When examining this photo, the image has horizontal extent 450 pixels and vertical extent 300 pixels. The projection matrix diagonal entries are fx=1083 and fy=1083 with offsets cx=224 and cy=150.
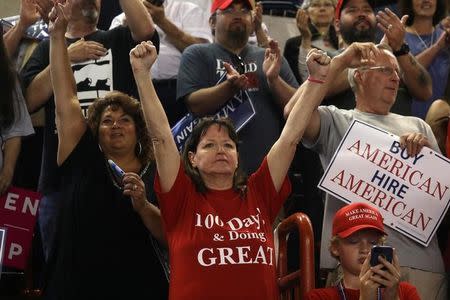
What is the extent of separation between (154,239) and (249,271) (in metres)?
0.87

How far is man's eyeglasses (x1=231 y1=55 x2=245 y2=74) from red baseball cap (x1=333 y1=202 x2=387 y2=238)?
181cm

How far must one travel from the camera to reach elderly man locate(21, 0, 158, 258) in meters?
6.38

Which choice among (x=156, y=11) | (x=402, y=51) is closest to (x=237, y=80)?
(x=402, y=51)

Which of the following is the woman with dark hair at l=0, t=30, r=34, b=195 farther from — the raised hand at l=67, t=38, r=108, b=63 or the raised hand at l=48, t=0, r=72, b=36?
the raised hand at l=48, t=0, r=72, b=36

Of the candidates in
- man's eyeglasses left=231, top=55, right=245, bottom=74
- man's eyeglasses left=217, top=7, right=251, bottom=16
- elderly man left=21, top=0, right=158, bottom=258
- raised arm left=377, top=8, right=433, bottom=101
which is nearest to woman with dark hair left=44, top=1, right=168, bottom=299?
elderly man left=21, top=0, right=158, bottom=258

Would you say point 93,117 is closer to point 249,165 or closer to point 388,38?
point 249,165

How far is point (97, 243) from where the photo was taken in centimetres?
557

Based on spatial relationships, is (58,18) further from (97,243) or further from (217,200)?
(217,200)

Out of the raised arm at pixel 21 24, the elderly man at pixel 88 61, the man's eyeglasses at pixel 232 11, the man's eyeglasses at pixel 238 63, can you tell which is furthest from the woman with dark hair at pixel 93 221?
the man's eyeglasses at pixel 232 11

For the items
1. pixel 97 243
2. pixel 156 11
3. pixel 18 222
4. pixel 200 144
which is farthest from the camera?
pixel 156 11

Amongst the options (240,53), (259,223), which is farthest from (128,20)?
(259,223)

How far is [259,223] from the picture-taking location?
17.1 ft

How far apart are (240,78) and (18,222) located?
1.56 metres

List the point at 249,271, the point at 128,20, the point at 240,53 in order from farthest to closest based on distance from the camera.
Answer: the point at 240,53 < the point at 128,20 < the point at 249,271
